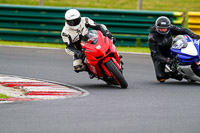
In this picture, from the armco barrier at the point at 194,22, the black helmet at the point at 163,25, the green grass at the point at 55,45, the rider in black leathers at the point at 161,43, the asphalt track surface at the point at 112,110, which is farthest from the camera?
the green grass at the point at 55,45

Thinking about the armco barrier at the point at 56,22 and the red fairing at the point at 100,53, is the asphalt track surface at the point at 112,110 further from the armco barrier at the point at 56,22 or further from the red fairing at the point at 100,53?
the armco barrier at the point at 56,22

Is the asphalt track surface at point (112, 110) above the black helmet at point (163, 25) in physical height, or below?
below

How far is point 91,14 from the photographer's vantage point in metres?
17.1

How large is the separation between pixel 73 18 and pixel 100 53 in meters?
0.97

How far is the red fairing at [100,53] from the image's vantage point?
9.52 metres

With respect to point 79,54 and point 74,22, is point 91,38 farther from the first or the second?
point 74,22

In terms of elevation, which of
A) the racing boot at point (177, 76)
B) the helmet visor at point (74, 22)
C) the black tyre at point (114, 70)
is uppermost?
the helmet visor at point (74, 22)

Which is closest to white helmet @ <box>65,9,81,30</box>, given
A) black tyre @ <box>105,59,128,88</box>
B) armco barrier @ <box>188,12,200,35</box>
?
black tyre @ <box>105,59,128,88</box>

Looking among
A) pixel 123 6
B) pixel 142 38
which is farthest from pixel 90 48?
pixel 123 6

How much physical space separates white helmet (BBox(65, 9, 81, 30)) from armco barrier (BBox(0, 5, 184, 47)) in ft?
22.1

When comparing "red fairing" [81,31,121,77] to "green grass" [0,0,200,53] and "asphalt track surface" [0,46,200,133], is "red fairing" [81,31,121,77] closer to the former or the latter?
"asphalt track surface" [0,46,200,133]

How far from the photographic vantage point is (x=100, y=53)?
9469mm

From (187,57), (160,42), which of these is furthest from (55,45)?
(187,57)

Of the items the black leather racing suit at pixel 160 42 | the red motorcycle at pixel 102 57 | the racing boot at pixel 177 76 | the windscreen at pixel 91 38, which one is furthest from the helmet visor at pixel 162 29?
the windscreen at pixel 91 38
